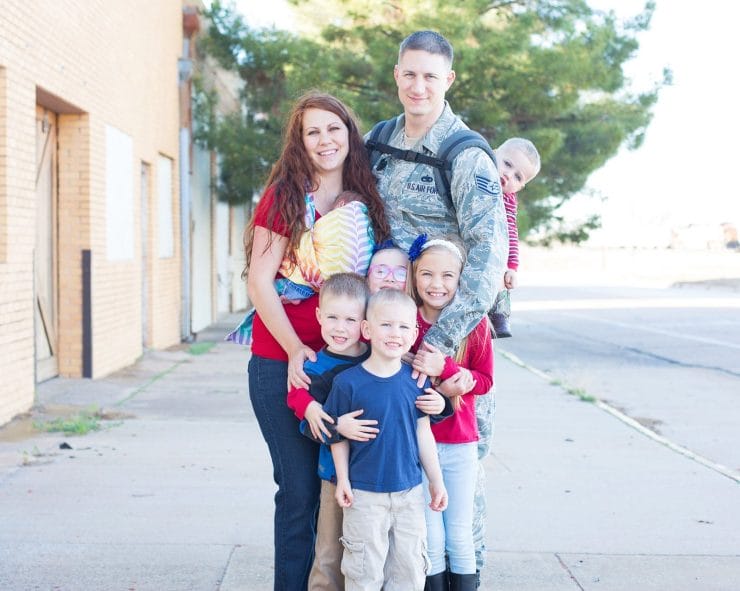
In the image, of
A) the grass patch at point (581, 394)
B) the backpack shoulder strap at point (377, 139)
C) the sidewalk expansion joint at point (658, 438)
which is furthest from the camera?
the grass patch at point (581, 394)

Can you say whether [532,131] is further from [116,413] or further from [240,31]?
[116,413]

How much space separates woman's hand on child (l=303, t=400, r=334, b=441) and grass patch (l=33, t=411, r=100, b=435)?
5.09 m

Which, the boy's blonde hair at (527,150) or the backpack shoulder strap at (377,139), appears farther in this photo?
the boy's blonde hair at (527,150)

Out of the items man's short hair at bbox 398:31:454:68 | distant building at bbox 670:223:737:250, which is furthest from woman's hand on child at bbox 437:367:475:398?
distant building at bbox 670:223:737:250

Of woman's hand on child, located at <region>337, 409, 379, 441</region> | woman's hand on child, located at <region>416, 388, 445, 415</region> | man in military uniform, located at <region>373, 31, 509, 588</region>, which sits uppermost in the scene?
man in military uniform, located at <region>373, 31, 509, 588</region>

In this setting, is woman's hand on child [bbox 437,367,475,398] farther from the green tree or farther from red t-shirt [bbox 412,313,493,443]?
the green tree

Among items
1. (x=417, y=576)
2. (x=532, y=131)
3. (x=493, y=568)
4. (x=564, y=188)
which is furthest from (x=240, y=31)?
(x=417, y=576)

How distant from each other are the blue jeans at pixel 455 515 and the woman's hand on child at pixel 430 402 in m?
0.25

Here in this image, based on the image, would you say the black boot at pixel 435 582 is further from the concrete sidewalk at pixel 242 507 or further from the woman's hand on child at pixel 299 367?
the concrete sidewalk at pixel 242 507

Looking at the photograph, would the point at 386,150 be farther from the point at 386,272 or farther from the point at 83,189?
the point at 83,189

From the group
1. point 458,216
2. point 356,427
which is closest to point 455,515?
point 356,427

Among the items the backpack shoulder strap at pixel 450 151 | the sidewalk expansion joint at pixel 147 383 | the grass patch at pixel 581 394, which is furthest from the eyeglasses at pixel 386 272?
the grass patch at pixel 581 394

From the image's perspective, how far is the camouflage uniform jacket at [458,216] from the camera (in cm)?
354

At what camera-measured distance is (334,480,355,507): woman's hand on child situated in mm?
3512
